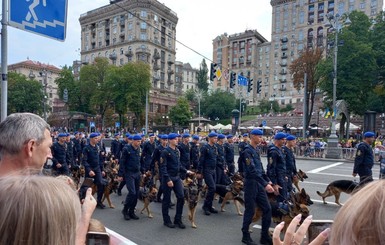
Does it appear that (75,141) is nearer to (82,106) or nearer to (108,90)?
(108,90)

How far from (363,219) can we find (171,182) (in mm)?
6775

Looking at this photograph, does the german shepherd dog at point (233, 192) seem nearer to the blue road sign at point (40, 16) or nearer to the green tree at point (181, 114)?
the blue road sign at point (40, 16)

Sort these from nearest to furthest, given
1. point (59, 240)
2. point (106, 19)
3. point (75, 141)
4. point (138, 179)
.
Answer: point (59, 240) < point (138, 179) < point (75, 141) < point (106, 19)

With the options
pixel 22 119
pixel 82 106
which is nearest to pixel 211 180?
pixel 22 119

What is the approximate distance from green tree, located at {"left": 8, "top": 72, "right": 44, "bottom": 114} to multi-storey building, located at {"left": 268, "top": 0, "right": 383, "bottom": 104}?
67.9 m

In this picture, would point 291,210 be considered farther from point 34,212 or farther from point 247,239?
point 34,212

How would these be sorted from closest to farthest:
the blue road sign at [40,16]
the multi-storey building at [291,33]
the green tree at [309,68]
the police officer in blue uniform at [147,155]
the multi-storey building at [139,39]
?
the blue road sign at [40,16]
the police officer in blue uniform at [147,155]
the green tree at [309,68]
the multi-storey building at [139,39]
the multi-storey building at [291,33]

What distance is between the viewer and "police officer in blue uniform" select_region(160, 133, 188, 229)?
293 inches

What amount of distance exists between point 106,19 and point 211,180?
78052 mm

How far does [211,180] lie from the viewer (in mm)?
8805

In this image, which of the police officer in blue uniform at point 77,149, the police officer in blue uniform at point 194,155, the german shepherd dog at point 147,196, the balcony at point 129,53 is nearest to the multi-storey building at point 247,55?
the balcony at point 129,53

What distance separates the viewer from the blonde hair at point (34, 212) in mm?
1008

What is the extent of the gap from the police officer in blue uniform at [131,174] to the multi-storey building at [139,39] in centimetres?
5745

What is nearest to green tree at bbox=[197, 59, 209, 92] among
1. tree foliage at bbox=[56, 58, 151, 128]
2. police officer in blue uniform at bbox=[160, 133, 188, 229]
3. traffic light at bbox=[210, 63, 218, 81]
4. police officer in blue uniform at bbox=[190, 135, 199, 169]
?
tree foliage at bbox=[56, 58, 151, 128]
